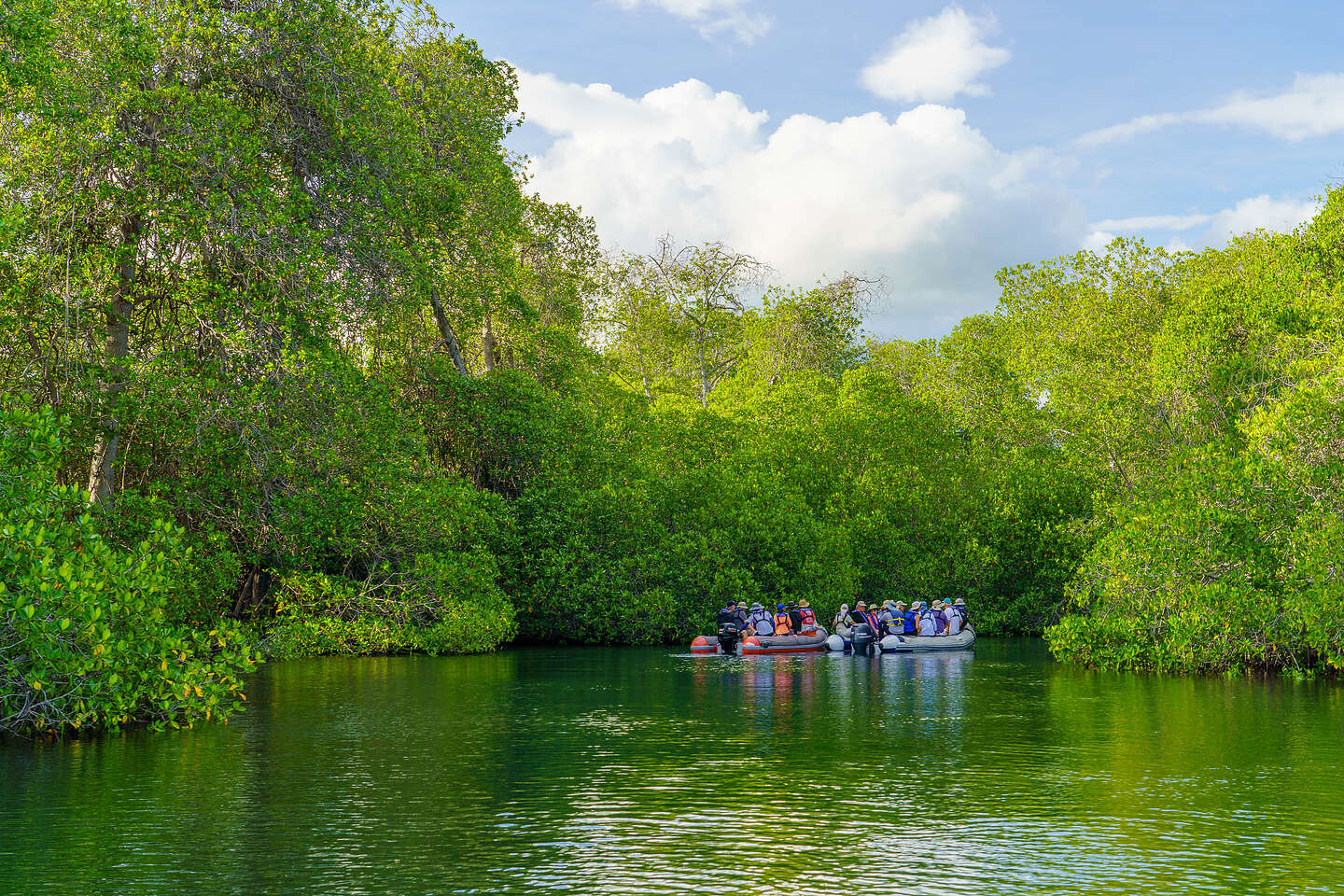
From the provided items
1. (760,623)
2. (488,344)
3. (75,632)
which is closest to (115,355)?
(75,632)

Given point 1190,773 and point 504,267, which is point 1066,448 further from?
point 1190,773

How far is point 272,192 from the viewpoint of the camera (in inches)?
1085

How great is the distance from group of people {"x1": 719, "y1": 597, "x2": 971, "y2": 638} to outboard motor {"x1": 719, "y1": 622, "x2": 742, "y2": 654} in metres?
0.10

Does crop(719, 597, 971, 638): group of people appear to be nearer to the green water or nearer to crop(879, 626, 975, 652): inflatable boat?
crop(879, 626, 975, 652): inflatable boat

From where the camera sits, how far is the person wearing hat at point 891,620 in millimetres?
37919

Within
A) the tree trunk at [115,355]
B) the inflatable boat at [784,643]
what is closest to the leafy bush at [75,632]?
the tree trunk at [115,355]

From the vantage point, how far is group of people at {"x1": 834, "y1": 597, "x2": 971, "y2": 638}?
36906 millimetres

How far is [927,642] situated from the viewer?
121 ft

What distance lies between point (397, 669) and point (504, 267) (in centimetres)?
1580

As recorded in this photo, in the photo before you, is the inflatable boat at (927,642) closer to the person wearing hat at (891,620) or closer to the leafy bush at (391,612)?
the person wearing hat at (891,620)

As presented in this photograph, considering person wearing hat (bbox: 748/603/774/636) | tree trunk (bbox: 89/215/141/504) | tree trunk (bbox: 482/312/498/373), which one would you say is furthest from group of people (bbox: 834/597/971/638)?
tree trunk (bbox: 89/215/141/504)

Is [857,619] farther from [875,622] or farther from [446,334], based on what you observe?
[446,334]

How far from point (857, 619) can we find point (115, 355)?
21.7 meters

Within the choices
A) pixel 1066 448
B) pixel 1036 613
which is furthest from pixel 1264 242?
pixel 1036 613
